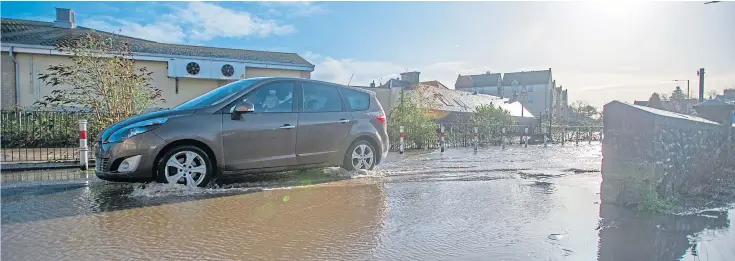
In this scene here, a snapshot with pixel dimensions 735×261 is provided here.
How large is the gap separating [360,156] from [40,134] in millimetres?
8573

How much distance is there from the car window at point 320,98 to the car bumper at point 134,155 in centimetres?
210

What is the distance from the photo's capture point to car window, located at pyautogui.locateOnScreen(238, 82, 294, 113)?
6.07 meters

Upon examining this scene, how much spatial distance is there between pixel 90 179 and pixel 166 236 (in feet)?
13.9

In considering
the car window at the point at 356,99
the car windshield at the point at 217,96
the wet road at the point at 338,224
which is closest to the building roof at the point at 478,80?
the car window at the point at 356,99

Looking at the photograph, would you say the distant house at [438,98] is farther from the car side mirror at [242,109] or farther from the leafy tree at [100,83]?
the car side mirror at [242,109]

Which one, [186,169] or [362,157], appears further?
[362,157]

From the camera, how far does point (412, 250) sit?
330 cm

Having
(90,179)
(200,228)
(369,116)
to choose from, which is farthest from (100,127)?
(200,228)

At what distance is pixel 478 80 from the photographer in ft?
317

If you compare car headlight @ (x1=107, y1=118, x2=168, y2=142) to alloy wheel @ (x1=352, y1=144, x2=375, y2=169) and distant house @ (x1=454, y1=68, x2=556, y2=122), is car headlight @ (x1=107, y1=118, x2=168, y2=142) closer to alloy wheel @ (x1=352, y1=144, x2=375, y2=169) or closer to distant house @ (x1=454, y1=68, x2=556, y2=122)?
alloy wheel @ (x1=352, y1=144, x2=375, y2=169)

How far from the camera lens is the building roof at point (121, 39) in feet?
58.1

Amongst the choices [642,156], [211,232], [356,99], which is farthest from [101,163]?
[642,156]

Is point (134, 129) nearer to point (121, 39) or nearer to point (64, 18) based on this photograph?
point (121, 39)

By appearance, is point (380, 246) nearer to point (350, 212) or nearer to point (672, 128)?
point (350, 212)
